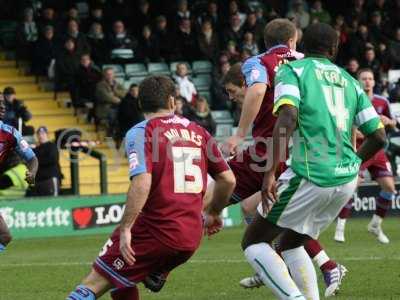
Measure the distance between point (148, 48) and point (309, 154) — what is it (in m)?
18.4

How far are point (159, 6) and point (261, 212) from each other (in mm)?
20005

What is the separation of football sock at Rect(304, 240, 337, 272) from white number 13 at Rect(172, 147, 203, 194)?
3.25m

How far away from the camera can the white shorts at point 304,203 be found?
895cm

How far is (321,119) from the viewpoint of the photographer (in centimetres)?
894

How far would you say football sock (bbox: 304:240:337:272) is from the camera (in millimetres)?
11531

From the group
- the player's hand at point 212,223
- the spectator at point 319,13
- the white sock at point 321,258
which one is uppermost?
the player's hand at point 212,223

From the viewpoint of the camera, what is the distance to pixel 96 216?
21.1 m

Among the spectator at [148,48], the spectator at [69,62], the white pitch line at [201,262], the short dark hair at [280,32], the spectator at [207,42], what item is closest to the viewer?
the short dark hair at [280,32]

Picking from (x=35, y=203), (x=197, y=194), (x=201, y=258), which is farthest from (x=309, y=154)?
(x=35, y=203)

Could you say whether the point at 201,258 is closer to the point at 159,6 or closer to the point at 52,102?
the point at 52,102

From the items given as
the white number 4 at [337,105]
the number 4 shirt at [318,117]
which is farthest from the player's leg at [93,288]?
the white number 4 at [337,105]

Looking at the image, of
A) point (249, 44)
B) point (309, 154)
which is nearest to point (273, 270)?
point (309, 154)

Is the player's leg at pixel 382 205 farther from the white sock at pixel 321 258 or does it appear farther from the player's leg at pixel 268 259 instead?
the player's leg at pixel 268 259

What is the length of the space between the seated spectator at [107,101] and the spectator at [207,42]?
2808 mm
